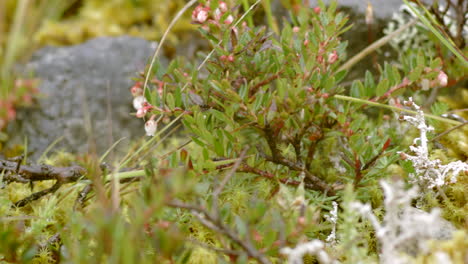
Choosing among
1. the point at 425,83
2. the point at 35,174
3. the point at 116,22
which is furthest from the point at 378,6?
the point at 116,22

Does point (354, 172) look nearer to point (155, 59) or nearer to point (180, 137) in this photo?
point (155, 59)

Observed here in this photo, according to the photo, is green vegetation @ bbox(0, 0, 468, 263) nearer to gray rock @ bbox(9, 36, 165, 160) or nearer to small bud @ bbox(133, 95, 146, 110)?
small bud @ bbox(133, 95, 146, 110)

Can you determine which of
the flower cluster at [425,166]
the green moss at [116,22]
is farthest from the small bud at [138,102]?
the green moss at [116,22]

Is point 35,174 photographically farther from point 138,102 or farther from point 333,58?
point 333,58

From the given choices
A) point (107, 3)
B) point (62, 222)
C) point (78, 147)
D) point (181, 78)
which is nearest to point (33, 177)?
point (62, 222)

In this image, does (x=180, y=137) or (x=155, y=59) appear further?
(x=180, y=137)
